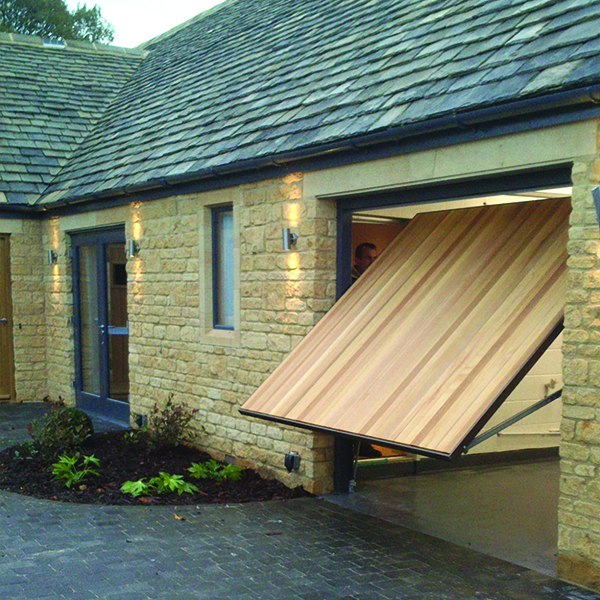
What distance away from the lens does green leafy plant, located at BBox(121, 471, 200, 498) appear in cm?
790

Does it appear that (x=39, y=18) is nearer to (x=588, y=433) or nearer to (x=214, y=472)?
(x=214, y=472)

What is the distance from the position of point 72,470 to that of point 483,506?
4114 millimetres

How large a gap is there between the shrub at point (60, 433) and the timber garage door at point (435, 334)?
2.90 m

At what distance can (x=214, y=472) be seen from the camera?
8648mm

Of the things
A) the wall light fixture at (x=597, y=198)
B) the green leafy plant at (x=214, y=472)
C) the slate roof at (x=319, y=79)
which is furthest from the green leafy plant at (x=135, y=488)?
the wall light fixture at (x=597, y=198)

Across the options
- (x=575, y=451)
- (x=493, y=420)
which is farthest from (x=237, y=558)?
(x=493, y=420)

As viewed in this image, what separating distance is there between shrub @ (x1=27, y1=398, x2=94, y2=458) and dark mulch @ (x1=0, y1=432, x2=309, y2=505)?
170 millimetres

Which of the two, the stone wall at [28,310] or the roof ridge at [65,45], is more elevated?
the roof ridge at [65,45]

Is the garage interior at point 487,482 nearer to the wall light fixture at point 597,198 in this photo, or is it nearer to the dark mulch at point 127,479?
the dark mulch at point 127,479

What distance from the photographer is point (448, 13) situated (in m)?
7.99

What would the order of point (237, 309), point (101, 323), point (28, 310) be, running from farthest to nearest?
point (28, 310), point (101, 323), point (237, 309)

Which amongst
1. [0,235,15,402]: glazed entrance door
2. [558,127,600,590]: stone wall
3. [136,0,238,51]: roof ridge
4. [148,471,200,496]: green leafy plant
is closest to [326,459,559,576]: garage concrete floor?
[558,127,600,590]: stone wall

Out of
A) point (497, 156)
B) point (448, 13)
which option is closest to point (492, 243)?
point (497, 156)

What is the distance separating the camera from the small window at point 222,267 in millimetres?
9547
